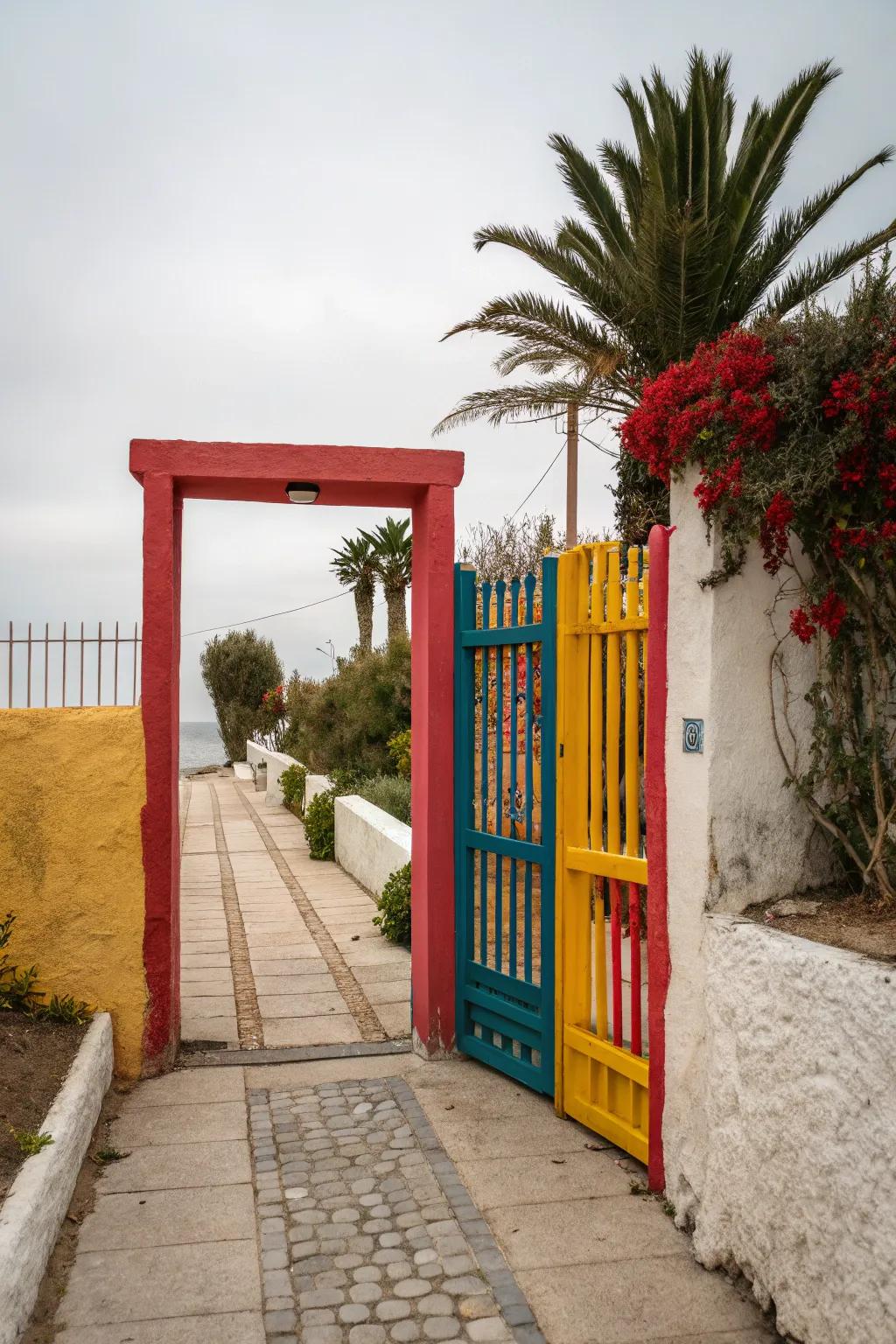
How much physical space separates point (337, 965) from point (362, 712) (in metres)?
8.22

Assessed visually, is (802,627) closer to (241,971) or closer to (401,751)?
(241,971)

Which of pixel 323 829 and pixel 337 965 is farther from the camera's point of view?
pixel 323 829

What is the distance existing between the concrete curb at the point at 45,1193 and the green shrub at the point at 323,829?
26.2ft

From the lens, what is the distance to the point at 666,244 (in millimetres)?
10148

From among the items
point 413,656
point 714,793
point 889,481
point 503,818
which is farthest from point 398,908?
point 889,481

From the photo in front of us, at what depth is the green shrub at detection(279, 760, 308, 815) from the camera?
1733cm

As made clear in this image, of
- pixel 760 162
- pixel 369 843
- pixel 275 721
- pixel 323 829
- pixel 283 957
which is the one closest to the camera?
pixel 283 957

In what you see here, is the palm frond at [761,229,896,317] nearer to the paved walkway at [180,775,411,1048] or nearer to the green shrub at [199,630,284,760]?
the paved walkway at [180,775,411,1048]

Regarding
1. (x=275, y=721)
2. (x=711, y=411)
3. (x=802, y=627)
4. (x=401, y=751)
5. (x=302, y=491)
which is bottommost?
(x=401, y=751)

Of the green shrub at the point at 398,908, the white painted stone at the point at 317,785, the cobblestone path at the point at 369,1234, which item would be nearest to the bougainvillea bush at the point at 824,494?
the cobblestone path at the point at 369,1234

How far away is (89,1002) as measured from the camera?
519cm

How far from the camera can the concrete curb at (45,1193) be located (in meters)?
3.03

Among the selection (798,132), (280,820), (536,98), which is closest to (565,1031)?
(536,98)

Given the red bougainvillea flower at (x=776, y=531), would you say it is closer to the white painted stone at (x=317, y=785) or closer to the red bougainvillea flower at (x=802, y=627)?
the red bougainvillea flower at (x=802, y=627)
